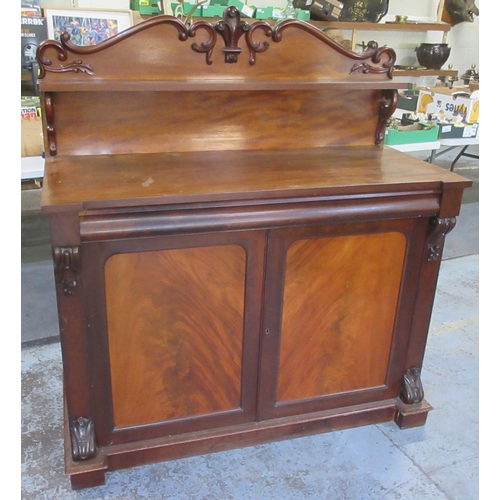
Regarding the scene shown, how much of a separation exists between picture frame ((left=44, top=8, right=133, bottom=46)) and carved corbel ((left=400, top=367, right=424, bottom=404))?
3082 millimetres

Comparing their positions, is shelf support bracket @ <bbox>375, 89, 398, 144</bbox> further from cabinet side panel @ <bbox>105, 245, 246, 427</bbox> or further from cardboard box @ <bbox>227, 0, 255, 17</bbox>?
cardboard box @ <bbox>227, 0, 255, 17</bbox>

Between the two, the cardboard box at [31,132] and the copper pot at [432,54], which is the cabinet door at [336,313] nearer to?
the cardboard box at [31,132]

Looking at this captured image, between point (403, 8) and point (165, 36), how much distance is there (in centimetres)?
466

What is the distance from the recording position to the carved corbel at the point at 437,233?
1.54m

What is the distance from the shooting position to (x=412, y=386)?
1.76m

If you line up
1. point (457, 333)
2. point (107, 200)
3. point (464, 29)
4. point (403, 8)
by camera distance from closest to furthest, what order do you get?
point (107, 200), point (457, 333), point (403, 8), point (464, 29)

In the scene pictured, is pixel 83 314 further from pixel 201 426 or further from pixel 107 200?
pixel 201 426

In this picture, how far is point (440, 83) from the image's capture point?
5.45 meters

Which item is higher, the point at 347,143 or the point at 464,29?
the point at 464,29

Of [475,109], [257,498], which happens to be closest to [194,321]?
[257,498]

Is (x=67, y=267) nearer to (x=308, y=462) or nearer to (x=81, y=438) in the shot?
(x=81, y=438)

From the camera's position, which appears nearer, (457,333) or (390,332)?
(390,332)

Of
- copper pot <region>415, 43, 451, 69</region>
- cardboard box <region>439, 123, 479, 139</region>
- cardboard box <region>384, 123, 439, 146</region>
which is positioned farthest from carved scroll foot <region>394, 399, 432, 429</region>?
copper pot <region>415, 43, 451, 69</region>

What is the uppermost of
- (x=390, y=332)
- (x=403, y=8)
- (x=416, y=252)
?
(x=403, y=8)
